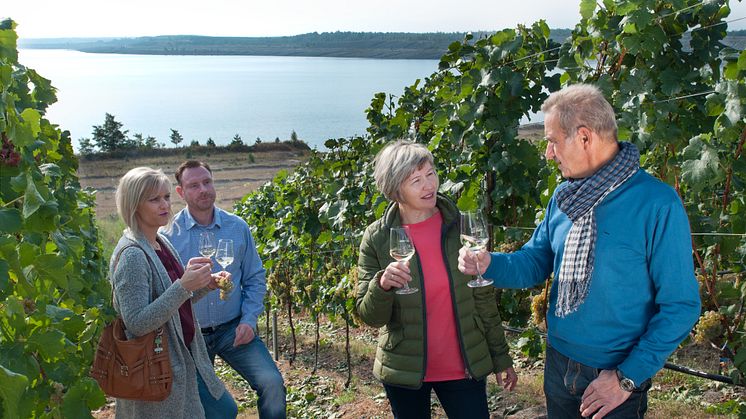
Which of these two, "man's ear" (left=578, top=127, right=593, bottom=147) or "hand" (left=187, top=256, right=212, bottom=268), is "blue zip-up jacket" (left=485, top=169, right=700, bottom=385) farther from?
"hand" (left=187, top=256, right=212, bottom=268)

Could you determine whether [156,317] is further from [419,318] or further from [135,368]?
[419,318]

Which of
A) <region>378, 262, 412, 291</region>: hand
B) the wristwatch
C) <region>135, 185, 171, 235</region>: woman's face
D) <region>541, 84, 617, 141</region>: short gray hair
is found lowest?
the wristwatch

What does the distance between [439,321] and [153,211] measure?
47.2 inches

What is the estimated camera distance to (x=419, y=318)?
280 cm

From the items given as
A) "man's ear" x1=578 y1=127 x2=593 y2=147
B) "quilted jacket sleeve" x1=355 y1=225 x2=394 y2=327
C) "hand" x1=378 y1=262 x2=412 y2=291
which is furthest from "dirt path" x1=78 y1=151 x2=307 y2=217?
"man's ear" x1=578 y1=127 x2=593 y2=147

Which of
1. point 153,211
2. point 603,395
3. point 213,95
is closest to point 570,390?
point 603,395

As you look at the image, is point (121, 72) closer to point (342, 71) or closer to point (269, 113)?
point (342, 71)

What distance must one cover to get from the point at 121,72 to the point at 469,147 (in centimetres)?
15169

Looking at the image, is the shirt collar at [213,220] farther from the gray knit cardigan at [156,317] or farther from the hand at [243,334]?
the gray knit cardigan at [156,317]

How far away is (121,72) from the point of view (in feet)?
478

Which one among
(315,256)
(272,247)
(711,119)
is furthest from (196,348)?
(272,247)

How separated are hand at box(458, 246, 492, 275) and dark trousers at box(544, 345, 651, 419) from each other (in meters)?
0.33

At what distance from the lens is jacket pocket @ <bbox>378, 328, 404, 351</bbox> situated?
2.82 metres

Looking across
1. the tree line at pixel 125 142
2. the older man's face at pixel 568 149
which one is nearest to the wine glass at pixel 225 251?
the older man's face at pixel 568 149
